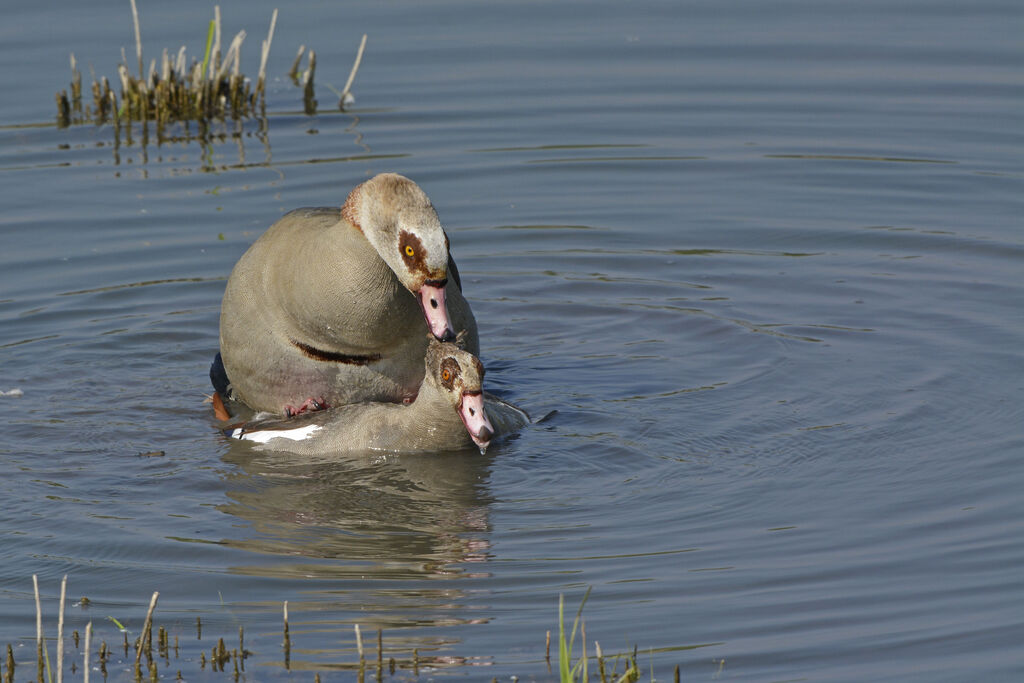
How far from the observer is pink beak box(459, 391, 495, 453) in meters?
8.69

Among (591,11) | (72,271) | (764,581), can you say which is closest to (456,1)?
(591,11)

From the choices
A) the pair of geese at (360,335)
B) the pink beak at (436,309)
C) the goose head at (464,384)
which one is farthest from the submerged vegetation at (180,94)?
the pink beak at (436,309)

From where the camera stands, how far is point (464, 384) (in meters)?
8.73

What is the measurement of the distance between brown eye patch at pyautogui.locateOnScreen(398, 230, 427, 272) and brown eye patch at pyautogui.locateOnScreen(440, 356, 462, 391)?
1.80 feet

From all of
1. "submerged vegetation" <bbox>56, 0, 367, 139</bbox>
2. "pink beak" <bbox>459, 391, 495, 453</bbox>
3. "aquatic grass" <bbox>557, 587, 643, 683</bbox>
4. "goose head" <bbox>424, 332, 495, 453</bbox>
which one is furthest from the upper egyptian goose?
"submerged vegetation" <bbox>56, 0, 367, 139</bbox>

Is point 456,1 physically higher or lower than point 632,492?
higher

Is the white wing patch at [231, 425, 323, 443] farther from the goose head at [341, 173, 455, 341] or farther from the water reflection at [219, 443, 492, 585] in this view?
the goose head at [341, 173, 455, 341]

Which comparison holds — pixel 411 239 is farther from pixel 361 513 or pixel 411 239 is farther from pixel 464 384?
pixel 361 513

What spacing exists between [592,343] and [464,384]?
7.79ft

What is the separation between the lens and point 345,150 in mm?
14086

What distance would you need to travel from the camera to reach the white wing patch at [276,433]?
9250 mm

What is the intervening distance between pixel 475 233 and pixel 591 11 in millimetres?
5360

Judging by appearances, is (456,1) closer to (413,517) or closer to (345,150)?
(345,150)

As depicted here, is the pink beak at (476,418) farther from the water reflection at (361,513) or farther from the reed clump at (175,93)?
the reed clump at (175,93)
